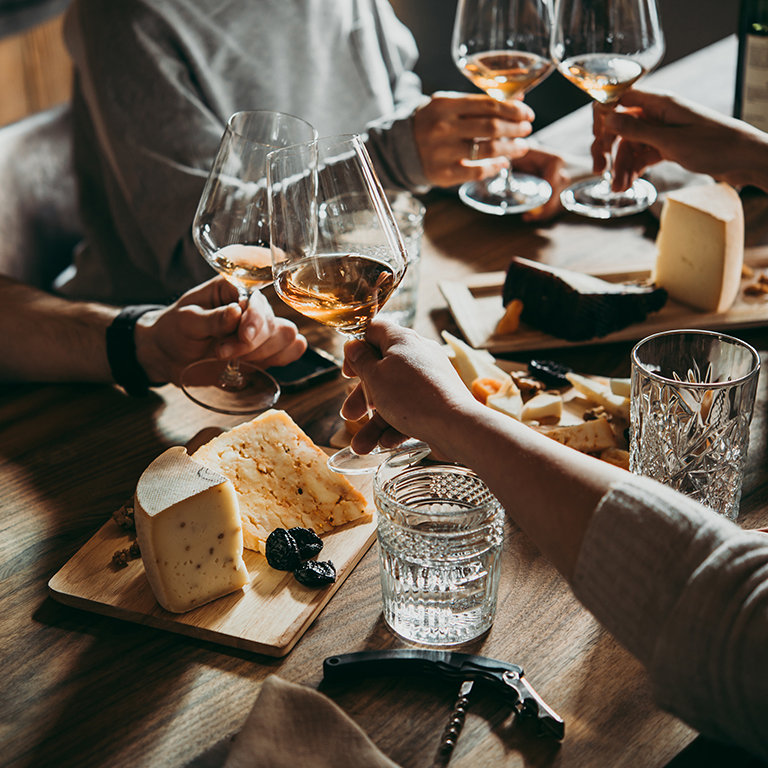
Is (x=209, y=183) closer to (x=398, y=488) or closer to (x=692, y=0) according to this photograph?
(x=398, y=488)

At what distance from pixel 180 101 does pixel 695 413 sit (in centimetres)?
127

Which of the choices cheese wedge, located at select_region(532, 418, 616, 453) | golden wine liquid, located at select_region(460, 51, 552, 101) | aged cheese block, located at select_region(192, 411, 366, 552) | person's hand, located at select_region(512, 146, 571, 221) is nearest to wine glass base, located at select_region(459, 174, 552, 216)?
person's hand, located at select_region(512, 146, 571, 221)

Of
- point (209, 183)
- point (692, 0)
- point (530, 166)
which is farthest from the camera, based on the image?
point (692, 0)

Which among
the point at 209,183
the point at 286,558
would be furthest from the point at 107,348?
the point at 286,558

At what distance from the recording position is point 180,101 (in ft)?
5.45

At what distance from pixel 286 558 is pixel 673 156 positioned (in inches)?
41.8

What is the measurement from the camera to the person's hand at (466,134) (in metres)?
1.58

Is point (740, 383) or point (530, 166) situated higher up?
point (740, 383)

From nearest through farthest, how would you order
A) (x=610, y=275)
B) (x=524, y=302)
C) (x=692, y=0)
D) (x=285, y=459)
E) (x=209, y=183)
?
(x=285, y=459)
(x=209, y=183)
(x=524, y=302)
(x=610, y=275)
(x=692, y=0)

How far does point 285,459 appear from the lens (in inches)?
39.2

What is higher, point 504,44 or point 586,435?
point 504,44

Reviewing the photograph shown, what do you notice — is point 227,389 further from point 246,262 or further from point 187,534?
point 187,534

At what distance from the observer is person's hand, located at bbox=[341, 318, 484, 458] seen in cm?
76

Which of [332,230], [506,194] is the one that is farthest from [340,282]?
[506,194]
